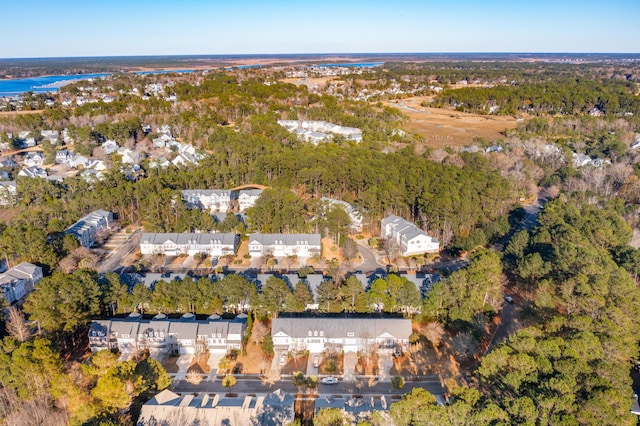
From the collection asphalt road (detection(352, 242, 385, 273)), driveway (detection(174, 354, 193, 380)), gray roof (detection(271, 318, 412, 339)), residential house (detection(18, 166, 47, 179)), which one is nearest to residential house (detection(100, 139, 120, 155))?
residential house (detection(18, 166, 47, 179))

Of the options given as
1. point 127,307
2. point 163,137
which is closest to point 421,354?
point 127,307

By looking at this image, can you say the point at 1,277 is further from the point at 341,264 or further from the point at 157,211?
the point at 341,264

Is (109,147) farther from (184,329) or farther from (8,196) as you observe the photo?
(184,329)

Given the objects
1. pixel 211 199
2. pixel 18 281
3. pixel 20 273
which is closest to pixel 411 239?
pixel 211 199

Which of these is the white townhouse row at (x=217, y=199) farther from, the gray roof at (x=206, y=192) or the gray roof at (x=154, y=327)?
the gray roof at (x=154, y=327)

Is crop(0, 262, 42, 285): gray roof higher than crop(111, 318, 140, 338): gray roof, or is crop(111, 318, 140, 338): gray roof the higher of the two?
crop(0, 262, 42, 285): gray roof

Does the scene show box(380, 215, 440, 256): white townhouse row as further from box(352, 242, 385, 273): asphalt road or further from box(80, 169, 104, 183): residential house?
box(80, 169, 104, 183): residential house
